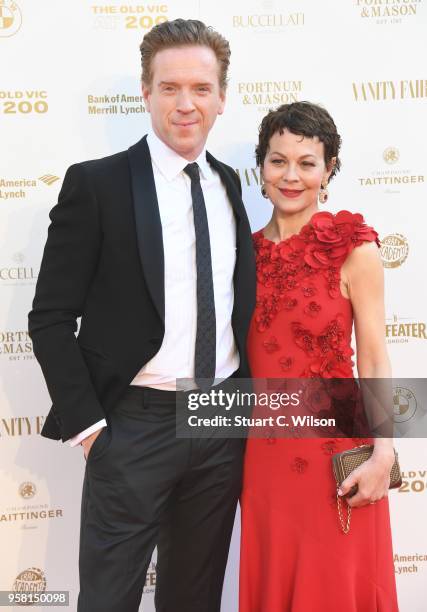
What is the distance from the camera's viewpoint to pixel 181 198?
1703 mm

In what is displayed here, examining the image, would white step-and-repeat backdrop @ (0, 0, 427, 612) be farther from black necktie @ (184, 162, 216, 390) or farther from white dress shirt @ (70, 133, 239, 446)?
black necktie @ (184, 162, 216, 390)

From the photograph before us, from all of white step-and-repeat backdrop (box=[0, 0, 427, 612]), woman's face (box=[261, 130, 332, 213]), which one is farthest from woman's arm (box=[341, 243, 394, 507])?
white step-and-repeat backdrop (box=[0, 0, 427, 612])

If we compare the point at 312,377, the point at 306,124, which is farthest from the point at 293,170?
the point at 312,377

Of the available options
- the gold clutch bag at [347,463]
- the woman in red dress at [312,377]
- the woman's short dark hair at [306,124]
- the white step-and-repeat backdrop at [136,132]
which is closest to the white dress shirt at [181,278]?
the woman in red dress at [312,377]

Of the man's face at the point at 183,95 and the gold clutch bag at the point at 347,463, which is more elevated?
the man's face at the point at 183,95

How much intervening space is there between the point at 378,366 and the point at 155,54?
106 cm

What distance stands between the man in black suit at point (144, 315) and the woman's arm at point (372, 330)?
0.29 metres

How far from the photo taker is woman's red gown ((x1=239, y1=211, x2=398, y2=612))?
1.69 meters

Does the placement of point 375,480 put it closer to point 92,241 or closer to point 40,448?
point 92,241

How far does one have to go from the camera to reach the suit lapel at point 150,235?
1581mm

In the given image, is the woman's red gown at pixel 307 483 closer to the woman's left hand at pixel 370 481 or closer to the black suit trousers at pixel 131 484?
the woman's left hand at pixel 370 481

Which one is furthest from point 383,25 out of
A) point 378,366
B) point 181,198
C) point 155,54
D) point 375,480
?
point 375,480

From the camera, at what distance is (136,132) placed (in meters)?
2.31

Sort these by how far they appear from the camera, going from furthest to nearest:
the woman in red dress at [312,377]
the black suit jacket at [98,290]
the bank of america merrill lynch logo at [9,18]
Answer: the bank of america merrill lynch logo at [9,18] → the woman in red dress at [312,377] → the black suit jacket at [98,290]
